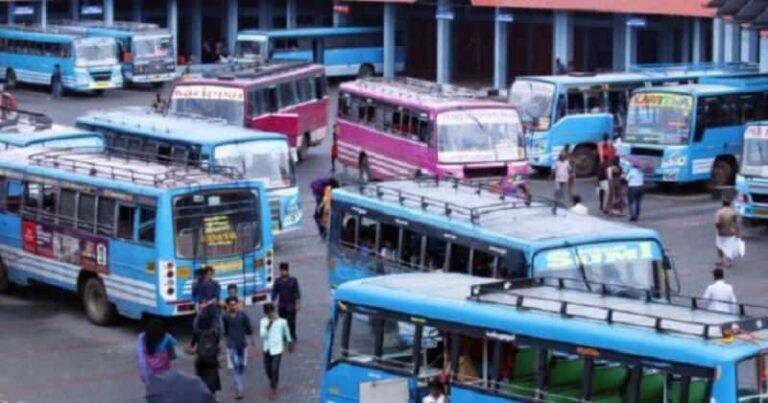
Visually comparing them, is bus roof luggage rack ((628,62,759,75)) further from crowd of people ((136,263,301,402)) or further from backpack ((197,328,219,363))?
backpack ((197,328,219,363))

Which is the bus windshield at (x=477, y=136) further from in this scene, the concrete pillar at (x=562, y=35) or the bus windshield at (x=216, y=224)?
the concrete pillar at (x=562, y=35)

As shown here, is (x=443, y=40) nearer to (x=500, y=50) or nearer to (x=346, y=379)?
(x=500, y=50)

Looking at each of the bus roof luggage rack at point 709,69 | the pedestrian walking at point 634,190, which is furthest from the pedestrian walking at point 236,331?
the bus roof luggage rack at point 709,69

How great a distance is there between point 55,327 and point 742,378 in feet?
42.7

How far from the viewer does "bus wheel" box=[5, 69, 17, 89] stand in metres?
58.1

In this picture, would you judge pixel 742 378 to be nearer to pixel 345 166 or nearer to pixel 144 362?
pixel 144 362

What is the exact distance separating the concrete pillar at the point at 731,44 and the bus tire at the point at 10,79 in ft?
75.7

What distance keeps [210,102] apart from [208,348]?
64.9 ft

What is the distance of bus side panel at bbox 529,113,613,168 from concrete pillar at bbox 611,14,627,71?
17.1 metres

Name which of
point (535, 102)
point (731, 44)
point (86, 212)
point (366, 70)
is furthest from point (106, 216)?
point (366, 70)

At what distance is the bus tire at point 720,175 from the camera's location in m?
37.8

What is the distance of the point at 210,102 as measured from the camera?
3931 centimetres

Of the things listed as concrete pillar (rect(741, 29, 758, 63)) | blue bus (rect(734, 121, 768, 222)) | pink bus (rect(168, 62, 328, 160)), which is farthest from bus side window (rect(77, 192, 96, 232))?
concrete pillar (rect(741, 29, 758, 63))

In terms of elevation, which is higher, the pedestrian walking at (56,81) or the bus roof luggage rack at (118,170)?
the pedestrian walking at (56,81)
